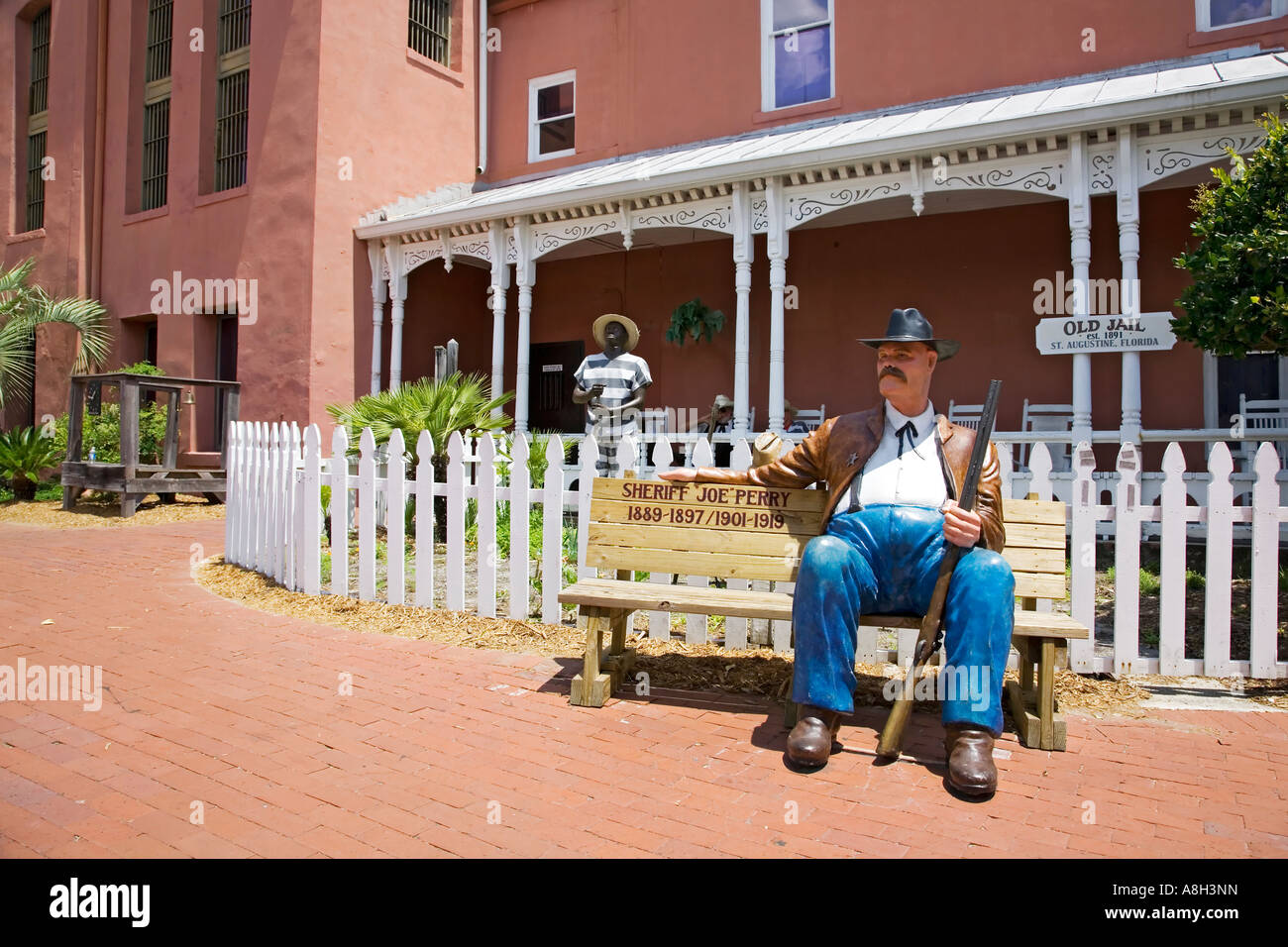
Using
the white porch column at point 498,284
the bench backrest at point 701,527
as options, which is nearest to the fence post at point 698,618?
the bench backrest at point 701,527

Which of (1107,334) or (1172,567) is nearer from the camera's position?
(1172,567)

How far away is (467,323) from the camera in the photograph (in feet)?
47.1

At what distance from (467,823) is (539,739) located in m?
0.79

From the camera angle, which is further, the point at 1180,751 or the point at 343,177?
the point at 343,177

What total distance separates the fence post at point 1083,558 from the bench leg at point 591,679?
232 centimetres

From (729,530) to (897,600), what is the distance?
2.84 feet

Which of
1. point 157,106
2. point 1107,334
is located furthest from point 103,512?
point 1107,334

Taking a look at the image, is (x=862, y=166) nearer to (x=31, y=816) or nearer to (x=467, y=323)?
(x=467, y=323)

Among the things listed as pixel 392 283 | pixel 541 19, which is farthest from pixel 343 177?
pixel 541 19

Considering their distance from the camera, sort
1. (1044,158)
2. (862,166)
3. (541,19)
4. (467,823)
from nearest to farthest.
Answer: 1. (467,823)
2. (1044,158)
3. (862,166)
4. (541,19)

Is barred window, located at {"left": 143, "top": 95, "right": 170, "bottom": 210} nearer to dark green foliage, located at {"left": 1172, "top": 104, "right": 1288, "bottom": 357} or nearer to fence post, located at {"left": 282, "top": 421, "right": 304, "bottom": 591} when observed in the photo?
fence post, located at {"left": 282, "top": 421, "right": 304, "bottom": 591}

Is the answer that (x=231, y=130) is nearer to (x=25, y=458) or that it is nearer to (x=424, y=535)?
(x=25, y=458)

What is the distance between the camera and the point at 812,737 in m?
3.19

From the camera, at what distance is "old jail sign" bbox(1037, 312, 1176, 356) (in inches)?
284
